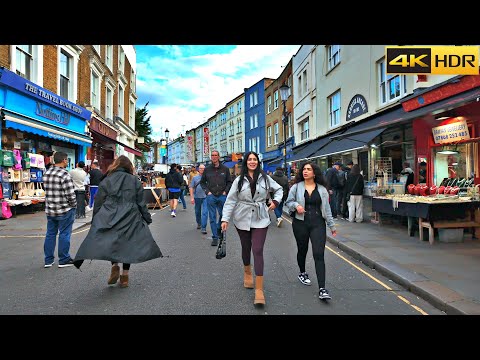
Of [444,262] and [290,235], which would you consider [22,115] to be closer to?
[290,235]

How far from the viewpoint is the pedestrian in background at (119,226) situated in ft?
14.2

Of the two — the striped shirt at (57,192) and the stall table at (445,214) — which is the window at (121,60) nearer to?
the striped shirt at (57,192)

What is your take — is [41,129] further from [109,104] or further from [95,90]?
[109,104]

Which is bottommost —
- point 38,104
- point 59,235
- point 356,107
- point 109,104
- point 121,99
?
point 59,235

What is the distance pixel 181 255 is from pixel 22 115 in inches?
315

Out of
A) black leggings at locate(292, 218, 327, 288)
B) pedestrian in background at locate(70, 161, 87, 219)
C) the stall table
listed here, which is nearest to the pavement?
the stall table

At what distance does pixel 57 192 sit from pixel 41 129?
7.62 metres

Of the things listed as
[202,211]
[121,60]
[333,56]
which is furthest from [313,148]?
[121,60]

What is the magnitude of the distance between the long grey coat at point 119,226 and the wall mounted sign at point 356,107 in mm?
12549

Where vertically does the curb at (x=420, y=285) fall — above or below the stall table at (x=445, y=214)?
below

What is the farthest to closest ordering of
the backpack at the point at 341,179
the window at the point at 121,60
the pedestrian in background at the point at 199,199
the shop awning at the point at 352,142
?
the window at the point at 121,60, the backpack at the point at 341,179, the shop awning at the point at 352,142, the pedestrian in background at the point at 199,199

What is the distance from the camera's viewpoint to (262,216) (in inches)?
169

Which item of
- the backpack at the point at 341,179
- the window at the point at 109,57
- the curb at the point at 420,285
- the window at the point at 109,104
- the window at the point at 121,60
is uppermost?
the window at the point at 121,60

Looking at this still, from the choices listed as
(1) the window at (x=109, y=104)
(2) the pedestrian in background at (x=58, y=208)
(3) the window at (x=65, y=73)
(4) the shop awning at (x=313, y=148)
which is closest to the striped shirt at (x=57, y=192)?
(2) the pedestrian in background at (x=58, y=208)
